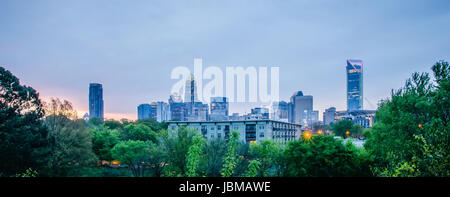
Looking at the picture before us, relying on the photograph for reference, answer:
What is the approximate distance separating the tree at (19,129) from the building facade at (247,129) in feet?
46.0

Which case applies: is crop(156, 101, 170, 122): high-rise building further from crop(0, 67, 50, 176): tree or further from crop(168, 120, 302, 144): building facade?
crop(0, 67, 50, 176): tree

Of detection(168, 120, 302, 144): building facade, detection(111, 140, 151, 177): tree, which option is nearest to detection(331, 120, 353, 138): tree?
Answer: detection(168, 120, 302, 144): building facade

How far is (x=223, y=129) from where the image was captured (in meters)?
26.9

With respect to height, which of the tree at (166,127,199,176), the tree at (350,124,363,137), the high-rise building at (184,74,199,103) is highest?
the high-rise building at (184,74,199,103)

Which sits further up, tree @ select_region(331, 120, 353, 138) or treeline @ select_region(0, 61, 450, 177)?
treeline @ select_region(0, 61, 450, 177)

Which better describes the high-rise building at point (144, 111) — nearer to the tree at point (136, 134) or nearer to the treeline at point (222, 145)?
the tree at point (136, 134)

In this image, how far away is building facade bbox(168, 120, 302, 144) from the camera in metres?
25.0

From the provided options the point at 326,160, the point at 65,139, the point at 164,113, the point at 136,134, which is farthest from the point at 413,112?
the point at 164,113

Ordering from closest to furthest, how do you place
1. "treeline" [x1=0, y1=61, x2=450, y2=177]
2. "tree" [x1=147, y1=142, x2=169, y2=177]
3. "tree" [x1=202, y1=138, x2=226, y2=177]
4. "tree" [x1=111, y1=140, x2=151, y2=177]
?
"treeline" [x1=0, y1=61, x2=450, y2=177] < "tree" [x1=202, y1=138, x2=226, y2=177] < "tree" [x1=147, y1=142, x2=169, y2=177] < "tree" [x1=111, y1=140, x2=151, y2=177]

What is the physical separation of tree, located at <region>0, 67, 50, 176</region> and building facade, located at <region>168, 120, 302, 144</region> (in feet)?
46.0

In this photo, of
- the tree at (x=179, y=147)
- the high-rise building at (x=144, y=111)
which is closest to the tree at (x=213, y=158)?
the tree at (x=179, y=147)
